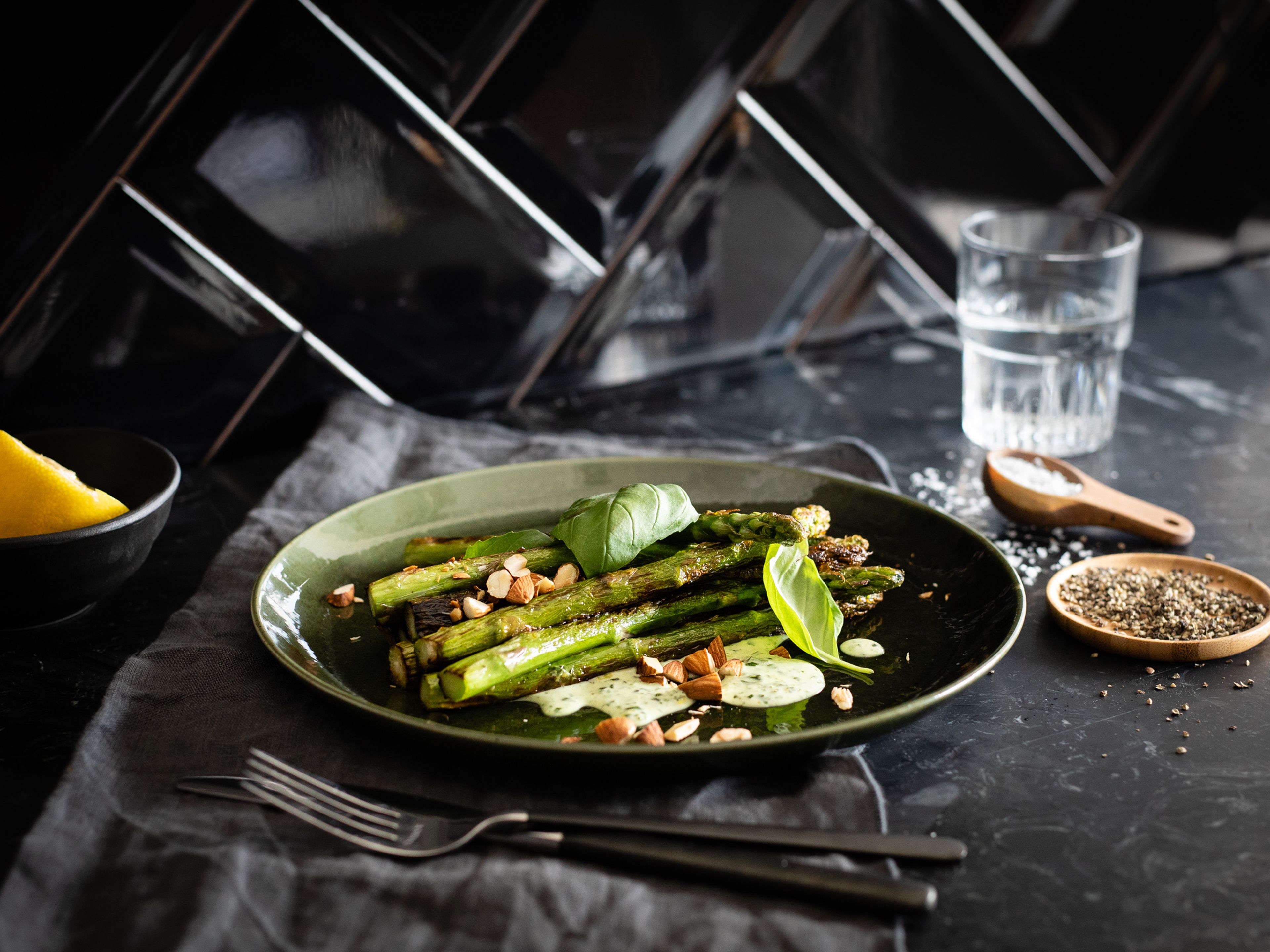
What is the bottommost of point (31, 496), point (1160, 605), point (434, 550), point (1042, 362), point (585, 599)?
point (31, 496)

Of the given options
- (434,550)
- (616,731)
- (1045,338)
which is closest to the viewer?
(616,731)

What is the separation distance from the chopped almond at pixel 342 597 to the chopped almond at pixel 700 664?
0.35 meters

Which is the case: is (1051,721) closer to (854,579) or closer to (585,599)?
(854,579)

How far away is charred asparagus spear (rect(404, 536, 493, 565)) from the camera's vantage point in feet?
3.88

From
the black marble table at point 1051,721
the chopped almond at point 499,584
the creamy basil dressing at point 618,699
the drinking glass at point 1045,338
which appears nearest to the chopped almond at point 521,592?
the chopped almond at point 499,584

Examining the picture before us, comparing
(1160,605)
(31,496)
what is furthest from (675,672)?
(31,496)

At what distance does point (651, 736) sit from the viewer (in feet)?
2.86

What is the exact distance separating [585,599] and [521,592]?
59 millimetres

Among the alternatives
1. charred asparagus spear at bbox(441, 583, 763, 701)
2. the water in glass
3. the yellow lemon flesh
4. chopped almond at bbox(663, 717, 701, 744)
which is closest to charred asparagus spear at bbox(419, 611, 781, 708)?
charred asparagus spear at bbox(441, 583, 763, 701)

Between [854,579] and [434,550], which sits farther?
[434,550]

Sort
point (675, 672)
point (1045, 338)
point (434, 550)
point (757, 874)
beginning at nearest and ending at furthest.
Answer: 1. point (757, 874)
2. point (675, 672)
3. point (434, 550)
4. point (1045, 338)

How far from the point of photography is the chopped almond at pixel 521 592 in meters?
1.04

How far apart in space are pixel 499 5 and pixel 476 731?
1093mm

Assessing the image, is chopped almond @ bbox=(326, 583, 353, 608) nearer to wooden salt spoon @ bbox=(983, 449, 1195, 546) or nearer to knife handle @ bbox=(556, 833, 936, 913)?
knife handle @ bbox=(556, 833, 936, 913)
